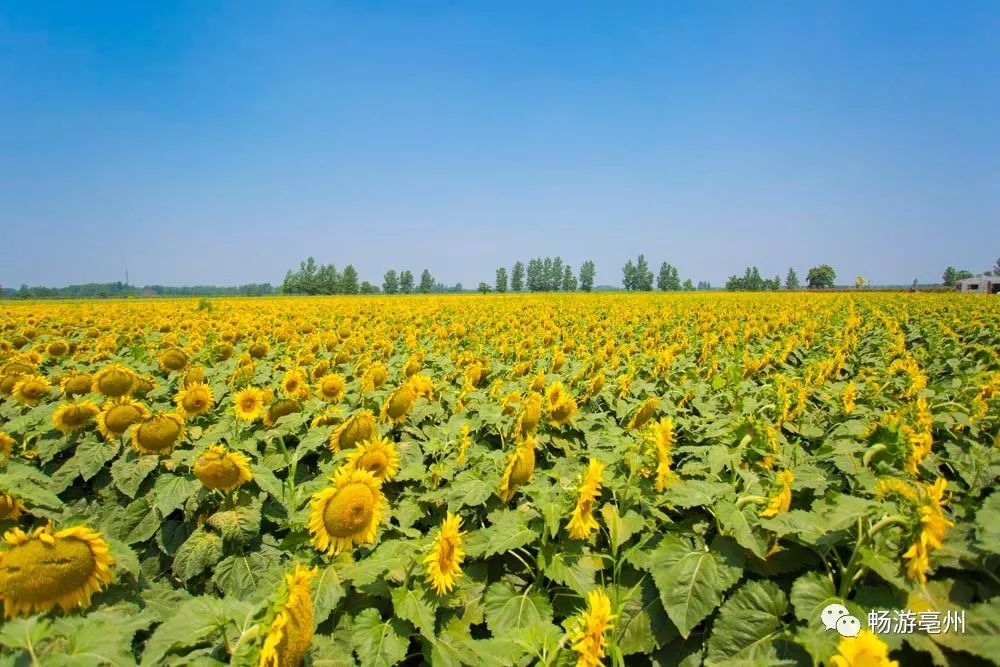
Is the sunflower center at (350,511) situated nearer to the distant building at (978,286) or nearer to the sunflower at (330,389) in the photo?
the sunflower at (330,389)

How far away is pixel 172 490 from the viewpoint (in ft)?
9.02

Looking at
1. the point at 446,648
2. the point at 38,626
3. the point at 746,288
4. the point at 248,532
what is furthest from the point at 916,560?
the point at 746,288

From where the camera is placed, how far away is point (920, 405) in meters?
3.05

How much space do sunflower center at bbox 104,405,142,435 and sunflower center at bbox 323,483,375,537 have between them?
211 centimetres

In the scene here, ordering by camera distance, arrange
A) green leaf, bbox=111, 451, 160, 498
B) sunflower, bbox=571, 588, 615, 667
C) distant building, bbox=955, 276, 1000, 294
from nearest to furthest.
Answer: sunflower, bbox=571, 588, 615, 667 → green leaf, bbox=111, 451, 160, 498 → distant building, bbox=955, 276, 1000, 294

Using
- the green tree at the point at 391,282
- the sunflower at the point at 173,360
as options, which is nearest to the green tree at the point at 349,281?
the green tree at the point at 391,282

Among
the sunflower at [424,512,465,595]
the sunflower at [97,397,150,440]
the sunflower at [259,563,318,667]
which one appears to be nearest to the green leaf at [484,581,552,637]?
the sunflower at [424,512,465,595]

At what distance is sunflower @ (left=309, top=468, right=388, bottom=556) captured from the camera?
217cm

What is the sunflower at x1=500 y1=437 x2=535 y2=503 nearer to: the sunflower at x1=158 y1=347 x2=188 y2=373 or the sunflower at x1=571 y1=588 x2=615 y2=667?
the sunflower at x1=571 y1=588 x2=615 y2=667

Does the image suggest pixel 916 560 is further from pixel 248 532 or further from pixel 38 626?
pixel 248 532

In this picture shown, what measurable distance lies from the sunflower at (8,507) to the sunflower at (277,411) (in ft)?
5.39

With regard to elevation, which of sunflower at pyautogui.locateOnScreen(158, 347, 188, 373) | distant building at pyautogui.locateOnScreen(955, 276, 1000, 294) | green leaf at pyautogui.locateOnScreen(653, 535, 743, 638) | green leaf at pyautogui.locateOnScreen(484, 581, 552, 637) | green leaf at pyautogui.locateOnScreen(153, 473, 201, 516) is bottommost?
green leaf at pyautogui.locateOnScreen(484, 581, 552, 637)

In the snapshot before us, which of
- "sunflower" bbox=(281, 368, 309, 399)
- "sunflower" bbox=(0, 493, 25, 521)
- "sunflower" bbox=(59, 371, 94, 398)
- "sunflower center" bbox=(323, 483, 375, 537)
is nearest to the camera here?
"sunflower" bbox=(0, 493, 25, 521)

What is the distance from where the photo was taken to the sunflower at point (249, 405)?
3.63 metres
